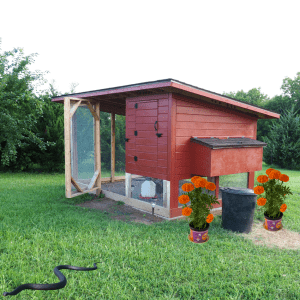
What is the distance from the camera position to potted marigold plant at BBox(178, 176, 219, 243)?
4.07 meters

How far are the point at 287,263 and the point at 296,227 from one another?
2043 mm

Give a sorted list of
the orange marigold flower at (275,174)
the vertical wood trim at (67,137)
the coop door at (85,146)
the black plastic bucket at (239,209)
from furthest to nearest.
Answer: the coop door at (85,146), the vertical wood trim at (67,137), the black plastic bucket at (239,209), the orange marigold flower at (275,174)

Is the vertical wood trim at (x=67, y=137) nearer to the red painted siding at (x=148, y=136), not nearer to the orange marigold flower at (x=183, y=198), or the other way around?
the red painted siding at (x=148, y=136)

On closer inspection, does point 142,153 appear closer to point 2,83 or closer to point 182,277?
point 182,277

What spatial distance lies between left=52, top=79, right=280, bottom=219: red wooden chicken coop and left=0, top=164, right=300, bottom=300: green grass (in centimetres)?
118

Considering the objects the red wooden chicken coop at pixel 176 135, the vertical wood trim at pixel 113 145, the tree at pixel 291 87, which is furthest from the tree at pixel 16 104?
the tree at pixel 291 87

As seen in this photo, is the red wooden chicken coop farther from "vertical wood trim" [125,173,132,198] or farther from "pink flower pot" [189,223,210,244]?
"pink flower pot" [189,223,210,244]

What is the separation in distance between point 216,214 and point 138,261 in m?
3.39

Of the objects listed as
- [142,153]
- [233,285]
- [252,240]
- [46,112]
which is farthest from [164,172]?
[46,112]

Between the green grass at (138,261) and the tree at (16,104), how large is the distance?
6.26 m

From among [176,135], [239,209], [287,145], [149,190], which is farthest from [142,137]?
[287,145]

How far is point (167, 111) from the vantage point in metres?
6.12

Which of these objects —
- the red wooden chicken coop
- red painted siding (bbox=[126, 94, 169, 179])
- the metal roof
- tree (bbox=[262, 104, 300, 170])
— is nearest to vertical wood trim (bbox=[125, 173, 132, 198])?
the red wooden chicken coop

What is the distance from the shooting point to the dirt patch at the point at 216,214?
4875 mm
